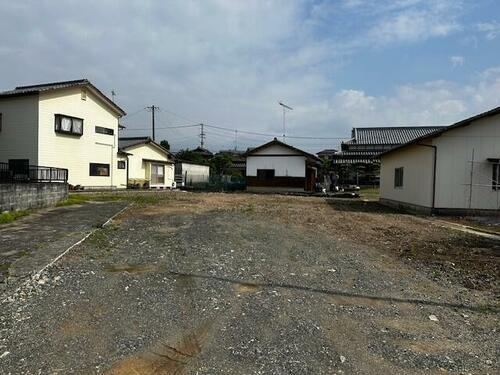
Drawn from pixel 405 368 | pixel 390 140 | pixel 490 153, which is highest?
pixel 390 140

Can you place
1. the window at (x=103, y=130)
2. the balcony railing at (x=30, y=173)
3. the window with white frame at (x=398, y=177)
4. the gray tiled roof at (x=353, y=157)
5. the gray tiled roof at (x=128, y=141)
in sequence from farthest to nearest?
1. the gray tiled roof at (x=353, y=157)
2. the gray tiled roof at (x=128, y=141)
3. the window at (x=103, y=130)
4. the window with white frame at (x=398, y=177)
5. the balcony railing at (x=30, y=173)

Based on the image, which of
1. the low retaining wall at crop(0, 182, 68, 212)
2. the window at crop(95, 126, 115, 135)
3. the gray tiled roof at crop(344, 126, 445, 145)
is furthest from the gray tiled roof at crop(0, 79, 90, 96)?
the gray tiled roof at crop(344, 126, 445, 145)

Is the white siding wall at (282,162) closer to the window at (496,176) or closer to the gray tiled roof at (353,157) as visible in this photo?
the gray tiled roof at (353,157)

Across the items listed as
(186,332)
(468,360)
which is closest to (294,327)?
(186,332)

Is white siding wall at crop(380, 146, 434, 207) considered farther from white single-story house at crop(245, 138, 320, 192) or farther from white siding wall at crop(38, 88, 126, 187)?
white siding wall at crop(38, 88, 126, 187)

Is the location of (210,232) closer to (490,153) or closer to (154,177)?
(490,153)

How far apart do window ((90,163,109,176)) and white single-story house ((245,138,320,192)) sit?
36.2ft

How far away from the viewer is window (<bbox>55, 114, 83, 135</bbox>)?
74.4 ft

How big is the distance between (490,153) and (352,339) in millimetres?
13273

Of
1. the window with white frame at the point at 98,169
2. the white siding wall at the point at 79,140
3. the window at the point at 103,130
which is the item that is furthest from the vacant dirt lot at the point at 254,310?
the window at the point at 103,130

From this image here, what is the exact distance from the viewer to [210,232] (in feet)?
30.3

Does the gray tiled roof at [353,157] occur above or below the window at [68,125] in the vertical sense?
below

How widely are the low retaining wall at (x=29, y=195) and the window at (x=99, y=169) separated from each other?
9.59 meters

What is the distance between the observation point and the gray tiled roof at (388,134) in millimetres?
40312
